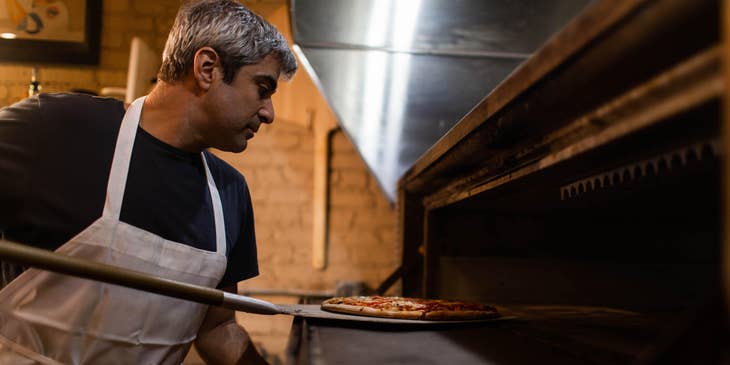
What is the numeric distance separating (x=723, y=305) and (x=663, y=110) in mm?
198

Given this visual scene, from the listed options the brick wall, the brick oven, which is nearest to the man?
the brick oven

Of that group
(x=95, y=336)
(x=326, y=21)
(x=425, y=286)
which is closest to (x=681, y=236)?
(x=425, y=286)

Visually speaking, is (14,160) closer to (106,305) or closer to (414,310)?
(106,305)

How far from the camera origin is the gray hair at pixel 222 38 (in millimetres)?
1484

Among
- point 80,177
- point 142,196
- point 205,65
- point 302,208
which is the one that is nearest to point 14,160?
point 80,177

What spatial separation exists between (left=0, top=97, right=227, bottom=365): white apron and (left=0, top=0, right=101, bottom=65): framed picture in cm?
287

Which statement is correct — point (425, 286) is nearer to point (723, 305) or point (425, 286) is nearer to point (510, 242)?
point (510, 242)

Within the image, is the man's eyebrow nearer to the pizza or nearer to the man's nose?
the man's nose

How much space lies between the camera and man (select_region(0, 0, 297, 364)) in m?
1.29

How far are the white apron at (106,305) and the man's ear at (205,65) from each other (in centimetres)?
19

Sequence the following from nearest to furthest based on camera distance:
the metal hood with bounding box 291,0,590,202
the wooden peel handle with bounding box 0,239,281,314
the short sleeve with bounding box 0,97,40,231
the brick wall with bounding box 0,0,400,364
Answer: the wooden peel handle with bounding box 0,239,281,314 < the short sleeve with bounding box 0,97,40,231 < the metal hood with bounding box 291,0,590,202 < the brick wall with bounding box 0,0,400,364

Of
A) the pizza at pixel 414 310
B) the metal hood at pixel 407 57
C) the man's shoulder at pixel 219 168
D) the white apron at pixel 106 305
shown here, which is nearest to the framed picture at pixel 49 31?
the metal hood at pixel 407 57

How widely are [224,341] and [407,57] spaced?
4.73 ft

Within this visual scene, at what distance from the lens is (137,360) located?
1379 millimetres
